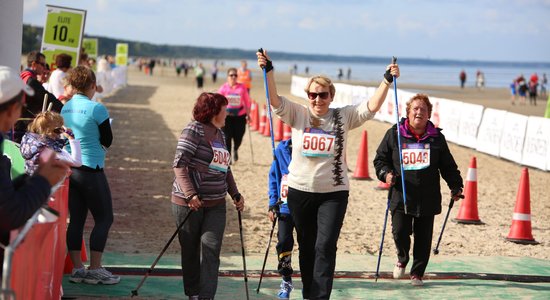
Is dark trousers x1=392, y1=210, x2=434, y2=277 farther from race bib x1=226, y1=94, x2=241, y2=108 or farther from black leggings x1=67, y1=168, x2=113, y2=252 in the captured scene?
race bib x1=226, y1=94, x2=241, y2=108

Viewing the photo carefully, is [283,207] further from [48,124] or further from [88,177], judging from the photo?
[48,124]

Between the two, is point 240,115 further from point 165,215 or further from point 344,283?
point 344,283

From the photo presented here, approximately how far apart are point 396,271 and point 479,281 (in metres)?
0.77

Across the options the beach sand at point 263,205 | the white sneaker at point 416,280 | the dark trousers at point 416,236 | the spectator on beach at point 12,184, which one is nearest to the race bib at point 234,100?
the beach sand at point 263,205

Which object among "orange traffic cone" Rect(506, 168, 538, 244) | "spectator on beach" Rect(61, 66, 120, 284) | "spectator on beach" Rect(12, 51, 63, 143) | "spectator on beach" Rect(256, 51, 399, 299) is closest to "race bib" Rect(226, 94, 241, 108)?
"spectator on beach" Rect(12, 51, 63, 143)

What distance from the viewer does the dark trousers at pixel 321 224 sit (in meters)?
7.46

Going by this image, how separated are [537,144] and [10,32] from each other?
13.4 meters

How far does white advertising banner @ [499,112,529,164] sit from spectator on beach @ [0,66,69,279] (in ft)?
59.2

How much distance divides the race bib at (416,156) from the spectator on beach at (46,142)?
2956mm

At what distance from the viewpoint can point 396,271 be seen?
30.3 feet

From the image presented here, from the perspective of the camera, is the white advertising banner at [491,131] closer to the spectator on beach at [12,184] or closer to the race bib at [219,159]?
the race bib at [219,159]

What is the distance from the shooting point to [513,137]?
22.4m

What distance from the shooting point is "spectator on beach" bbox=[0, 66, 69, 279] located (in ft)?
15.5

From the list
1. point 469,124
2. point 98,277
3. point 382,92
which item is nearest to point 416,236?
point 382,92
